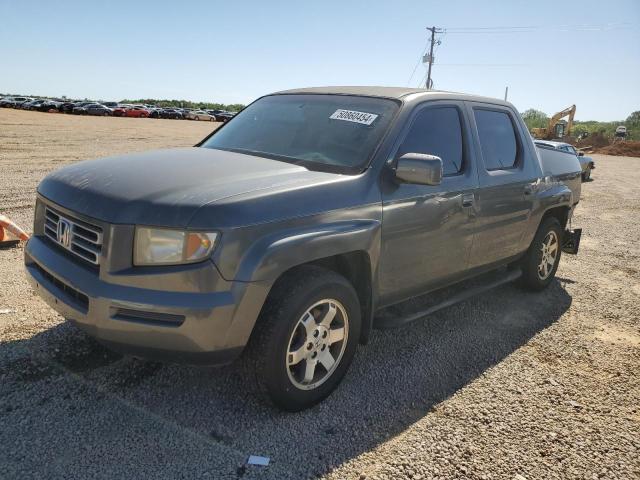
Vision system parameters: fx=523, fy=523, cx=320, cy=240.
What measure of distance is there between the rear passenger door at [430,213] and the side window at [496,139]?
285mm

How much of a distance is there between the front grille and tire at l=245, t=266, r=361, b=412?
900 millimetres

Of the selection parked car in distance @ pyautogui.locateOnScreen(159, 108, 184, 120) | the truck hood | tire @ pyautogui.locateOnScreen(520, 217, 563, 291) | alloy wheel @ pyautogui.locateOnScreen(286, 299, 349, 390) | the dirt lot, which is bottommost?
the dirt lot

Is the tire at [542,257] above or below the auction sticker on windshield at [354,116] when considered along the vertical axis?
below

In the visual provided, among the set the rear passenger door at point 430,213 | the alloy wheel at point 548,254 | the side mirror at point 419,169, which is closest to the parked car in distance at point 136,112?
the alloy wheel at point 548,254

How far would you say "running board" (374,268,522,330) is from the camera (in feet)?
11.4

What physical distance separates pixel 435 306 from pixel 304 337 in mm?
1341

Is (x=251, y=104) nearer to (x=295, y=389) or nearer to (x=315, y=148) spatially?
(x=315, y=148)

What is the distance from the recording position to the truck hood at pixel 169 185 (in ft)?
8.24

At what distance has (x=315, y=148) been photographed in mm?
3498

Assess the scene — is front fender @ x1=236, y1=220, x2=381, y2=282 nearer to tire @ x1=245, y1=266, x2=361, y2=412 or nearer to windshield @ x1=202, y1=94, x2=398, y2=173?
tire @ x1=245, y1=266, x2=361, y2=412

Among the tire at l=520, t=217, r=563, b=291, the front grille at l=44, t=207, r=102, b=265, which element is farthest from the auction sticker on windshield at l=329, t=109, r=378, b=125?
the tire at l=520, t=217, r=563, b=291

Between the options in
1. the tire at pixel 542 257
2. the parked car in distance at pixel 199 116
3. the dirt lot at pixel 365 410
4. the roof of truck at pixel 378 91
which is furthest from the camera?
the parked car in distance at pixel 199 116

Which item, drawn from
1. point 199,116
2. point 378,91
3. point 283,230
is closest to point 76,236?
point 283,230

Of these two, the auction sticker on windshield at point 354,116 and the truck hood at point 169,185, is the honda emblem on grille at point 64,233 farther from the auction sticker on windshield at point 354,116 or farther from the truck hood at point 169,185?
the auction sticker on windshield at point 354,116
